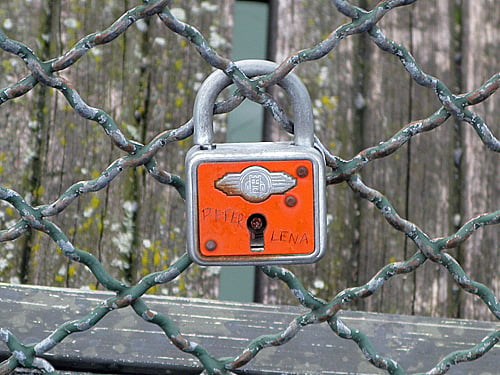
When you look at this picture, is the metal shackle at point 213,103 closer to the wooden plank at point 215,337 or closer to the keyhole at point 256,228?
the keyhole at point 256,228

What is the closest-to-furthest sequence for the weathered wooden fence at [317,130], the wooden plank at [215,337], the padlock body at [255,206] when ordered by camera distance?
the padlock body at [255,206], the wooden plank at [215,337], the weathered wooden fence at [317,130]

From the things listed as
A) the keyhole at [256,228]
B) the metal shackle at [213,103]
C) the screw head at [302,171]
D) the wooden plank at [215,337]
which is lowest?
the wooden plank at [215,337]

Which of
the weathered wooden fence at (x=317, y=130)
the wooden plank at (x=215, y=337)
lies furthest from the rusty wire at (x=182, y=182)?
the weathered wooden fence at (x=317, y=130)

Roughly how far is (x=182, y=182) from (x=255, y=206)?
0.35 feet

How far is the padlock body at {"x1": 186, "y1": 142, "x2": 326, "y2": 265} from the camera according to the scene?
0.78 m

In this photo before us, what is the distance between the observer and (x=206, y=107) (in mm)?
819

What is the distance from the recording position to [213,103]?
821 millimetres

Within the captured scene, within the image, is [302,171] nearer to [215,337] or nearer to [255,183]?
[255,183]

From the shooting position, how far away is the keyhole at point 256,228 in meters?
0.78

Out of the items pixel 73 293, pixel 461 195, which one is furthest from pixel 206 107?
pixel 461 195

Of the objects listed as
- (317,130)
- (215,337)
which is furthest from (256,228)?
(317,130)

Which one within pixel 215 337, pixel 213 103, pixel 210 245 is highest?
pixel 213 103

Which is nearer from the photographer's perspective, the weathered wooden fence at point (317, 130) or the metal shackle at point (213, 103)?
the metal shackle at point (213, 103)

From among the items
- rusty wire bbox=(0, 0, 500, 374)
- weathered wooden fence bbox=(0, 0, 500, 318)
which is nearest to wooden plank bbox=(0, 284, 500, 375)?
rusty wire bbox=(0, 0, 500, 374)
